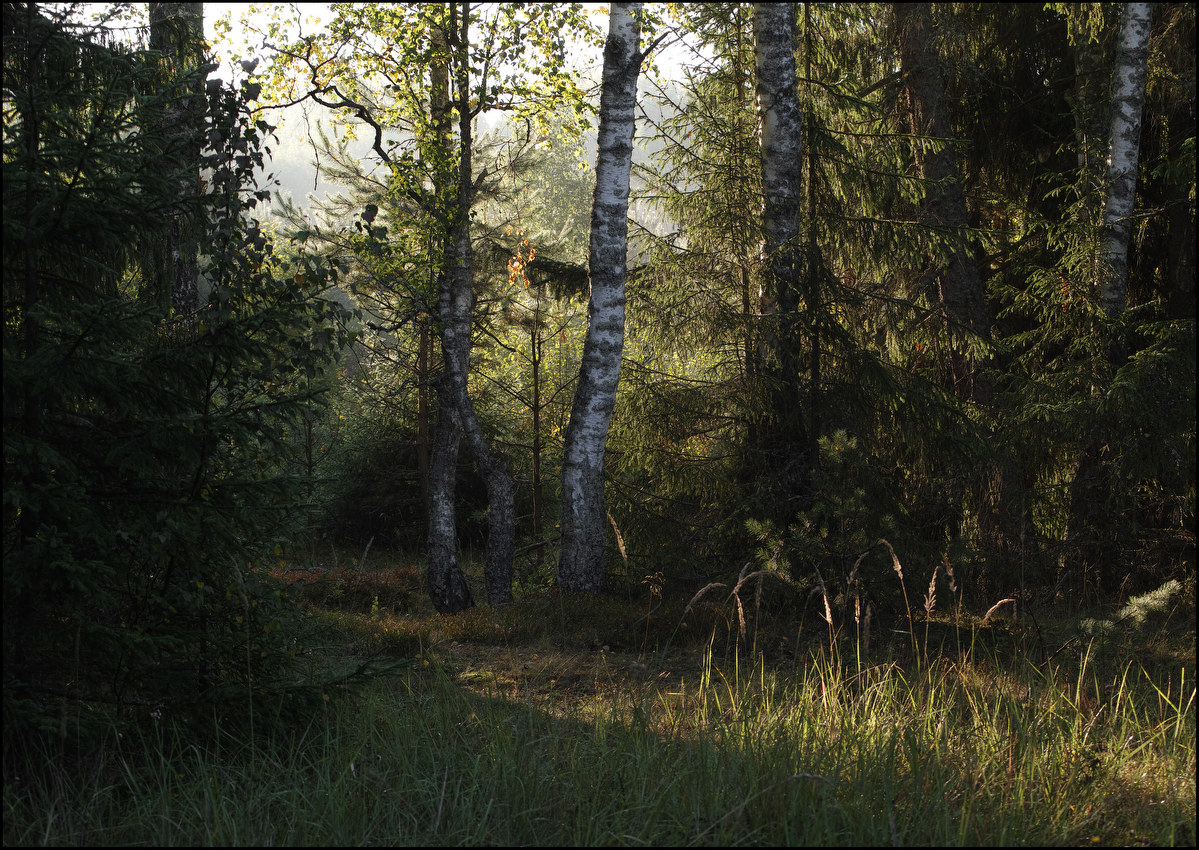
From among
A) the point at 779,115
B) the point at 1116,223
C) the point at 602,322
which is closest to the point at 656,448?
the point at 602,322

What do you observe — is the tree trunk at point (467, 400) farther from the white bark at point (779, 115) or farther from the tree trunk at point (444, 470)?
the white bark at point (779, 115)

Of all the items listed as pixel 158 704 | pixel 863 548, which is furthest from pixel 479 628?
pixel 158 704

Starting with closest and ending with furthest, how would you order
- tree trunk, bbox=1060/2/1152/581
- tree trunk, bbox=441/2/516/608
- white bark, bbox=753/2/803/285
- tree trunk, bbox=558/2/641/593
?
tree trunk, bbox=1060/2/1152/581
white bark, bbox=753/2/803/285
tree trunk, bbox=558/2/641/593
tree trunk, bbox=441/2/516/608

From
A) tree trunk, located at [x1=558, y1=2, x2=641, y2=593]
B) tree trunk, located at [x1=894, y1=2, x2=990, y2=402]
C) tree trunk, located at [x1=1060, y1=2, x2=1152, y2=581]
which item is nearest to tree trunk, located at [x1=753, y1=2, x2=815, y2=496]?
tree trunk, located at [x1=558, y1=2, x2=641, y2=593]

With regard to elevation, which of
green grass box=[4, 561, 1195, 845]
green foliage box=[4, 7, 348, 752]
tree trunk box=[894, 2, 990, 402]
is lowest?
green grass box=[4, 561, 1195, 845]

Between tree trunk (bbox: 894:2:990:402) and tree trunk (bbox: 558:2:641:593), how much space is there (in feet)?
10.8

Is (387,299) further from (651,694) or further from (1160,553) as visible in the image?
(1160,553)

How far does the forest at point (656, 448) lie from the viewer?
9.69ft

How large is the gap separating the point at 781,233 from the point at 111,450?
5923 millimetres

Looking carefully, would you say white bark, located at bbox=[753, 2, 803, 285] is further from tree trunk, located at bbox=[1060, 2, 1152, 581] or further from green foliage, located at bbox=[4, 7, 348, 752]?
green foliage, located at bbox=[4, 7, 348, 752]

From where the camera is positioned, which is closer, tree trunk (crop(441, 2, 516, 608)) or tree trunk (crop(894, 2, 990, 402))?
tree trunk (crop(894, 2, 990, 402))

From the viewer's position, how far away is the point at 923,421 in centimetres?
698

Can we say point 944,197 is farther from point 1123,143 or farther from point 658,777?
point 658,777

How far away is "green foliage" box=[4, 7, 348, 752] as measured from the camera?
2975 mm
